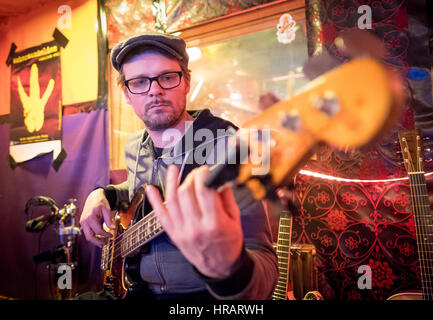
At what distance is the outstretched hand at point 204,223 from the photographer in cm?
64

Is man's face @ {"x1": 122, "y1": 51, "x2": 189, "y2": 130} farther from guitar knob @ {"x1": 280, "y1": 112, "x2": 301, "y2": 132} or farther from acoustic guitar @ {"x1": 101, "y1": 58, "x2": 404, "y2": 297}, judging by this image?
guitar knob @ {"x1": 280, "y1": 112, "x2": 301, "y2": 132}

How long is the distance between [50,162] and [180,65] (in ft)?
6.77

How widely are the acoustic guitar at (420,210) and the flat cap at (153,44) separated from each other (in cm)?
125

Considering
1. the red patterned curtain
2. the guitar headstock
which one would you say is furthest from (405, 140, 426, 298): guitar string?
the red patterned curtain

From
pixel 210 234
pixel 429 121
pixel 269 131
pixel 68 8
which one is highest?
pixel 68 8

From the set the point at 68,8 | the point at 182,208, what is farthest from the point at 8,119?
the point at 182,208

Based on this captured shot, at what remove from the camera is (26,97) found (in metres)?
2.81

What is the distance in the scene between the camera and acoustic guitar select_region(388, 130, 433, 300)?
1307 mm

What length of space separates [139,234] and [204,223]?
1.58 feet

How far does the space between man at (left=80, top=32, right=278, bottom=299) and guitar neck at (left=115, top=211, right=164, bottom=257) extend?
90mm

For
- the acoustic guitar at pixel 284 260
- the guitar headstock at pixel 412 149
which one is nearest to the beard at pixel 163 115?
the acoustic guitar at pixel 284 260

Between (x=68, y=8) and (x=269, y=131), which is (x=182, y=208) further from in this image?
(x=68, y=8)

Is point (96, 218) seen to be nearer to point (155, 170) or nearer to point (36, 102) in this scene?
point (155, 170)

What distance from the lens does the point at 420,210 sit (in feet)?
4.46
